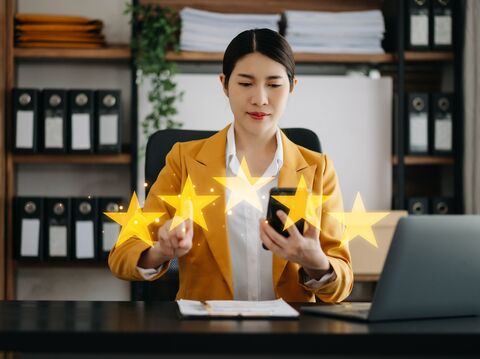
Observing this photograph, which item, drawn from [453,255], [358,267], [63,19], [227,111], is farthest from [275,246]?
[63,19]

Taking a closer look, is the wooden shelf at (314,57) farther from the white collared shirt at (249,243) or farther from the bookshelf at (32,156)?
the white collared shirt at (249,243)

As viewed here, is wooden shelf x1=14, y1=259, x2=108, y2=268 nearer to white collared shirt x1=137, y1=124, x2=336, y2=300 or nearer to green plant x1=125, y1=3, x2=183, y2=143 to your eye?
green plant x1=125, y1=3, x2=183, y2=143

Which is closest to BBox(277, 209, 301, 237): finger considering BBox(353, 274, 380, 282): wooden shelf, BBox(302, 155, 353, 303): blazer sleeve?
BBox(302, 155, 353, 303): blazer sleeve

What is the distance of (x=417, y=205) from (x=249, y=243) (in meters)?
1.56

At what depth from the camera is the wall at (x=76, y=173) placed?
3.36 m

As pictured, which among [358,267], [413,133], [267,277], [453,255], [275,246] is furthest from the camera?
[413,133]

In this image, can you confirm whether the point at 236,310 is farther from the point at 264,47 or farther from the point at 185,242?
the point at 264,47

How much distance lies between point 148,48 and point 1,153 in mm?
718

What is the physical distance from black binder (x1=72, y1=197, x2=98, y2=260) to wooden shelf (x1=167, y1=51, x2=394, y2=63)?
68 cm

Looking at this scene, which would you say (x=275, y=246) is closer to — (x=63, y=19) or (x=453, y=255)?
(x=453, y=255)

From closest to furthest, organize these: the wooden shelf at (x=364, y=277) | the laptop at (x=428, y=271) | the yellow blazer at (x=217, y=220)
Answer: the laptop at (x=428, y=271)
the yellow blazer at (x=217, y=220)
the wooden shelf at (x=364, y=277)

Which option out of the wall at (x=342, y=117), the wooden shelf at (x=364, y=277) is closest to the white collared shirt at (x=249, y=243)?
the wooden shelf at (x=364, y=277)

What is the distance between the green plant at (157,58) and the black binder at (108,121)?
12cm

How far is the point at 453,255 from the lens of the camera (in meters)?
1.21
